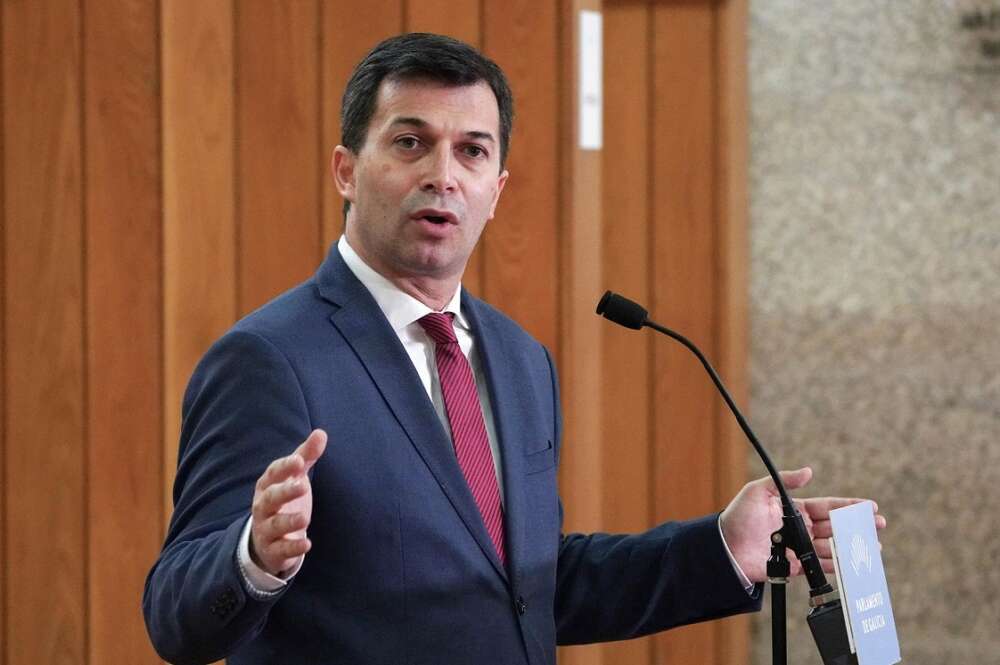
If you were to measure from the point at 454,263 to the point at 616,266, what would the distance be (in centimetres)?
145

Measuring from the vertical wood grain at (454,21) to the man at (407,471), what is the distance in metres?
0.72

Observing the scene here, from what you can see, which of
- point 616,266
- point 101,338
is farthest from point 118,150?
point 616,266

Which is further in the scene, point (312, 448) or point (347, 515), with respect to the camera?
point (347, 515)

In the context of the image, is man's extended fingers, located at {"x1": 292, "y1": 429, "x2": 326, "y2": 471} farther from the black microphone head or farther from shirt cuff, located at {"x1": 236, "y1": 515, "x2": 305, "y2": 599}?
the black microphone head

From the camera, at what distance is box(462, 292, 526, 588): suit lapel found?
1.62 metres

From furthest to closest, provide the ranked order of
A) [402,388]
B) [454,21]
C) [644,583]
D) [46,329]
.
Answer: [454,21] → [46,329] → [644,583] → [402,388]

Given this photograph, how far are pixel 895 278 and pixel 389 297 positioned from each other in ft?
5.76

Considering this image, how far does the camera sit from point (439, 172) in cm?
164

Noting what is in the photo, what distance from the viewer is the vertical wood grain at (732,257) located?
119 inches

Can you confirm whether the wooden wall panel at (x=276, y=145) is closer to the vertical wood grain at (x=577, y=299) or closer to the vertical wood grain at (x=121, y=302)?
the vertical wood grain at (x=121, y=302)

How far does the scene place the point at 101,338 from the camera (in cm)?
246

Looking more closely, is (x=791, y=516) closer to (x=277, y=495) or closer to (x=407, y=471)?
(x=407, y=471)

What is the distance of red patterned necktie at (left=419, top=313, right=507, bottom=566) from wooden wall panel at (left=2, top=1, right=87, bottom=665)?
105 cm

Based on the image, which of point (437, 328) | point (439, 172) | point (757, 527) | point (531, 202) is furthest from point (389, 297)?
point (531, 202)
